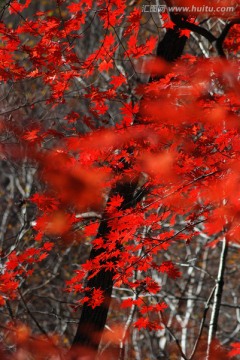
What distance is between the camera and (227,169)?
435 centimetres

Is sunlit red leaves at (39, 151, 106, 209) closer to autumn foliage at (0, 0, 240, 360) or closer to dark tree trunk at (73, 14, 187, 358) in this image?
autumn foliage at (0, 0, 240, 360)

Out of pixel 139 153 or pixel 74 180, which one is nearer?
pixel 139 153

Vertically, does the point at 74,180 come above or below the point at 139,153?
below

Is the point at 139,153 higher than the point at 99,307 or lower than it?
higher

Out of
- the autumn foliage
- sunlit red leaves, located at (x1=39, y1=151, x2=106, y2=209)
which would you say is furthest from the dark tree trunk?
sunlit red leaves, located at (x1=39, y1=151, x2=106, y2=209)

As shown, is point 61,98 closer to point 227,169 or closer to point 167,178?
point 167,178

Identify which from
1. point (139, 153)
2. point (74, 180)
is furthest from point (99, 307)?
point (139, 153)

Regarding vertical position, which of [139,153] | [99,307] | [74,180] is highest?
[139,153]

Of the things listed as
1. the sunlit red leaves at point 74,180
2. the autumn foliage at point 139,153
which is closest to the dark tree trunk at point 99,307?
the autumn foliage at point 139,153

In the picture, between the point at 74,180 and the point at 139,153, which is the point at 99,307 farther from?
the point at 139,153

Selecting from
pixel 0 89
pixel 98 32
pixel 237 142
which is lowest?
pixel 237 142

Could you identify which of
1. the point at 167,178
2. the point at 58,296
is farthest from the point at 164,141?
the point at 58,296

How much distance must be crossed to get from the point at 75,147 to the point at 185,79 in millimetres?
1240

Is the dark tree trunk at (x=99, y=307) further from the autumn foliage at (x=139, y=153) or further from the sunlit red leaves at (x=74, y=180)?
the sunlit red leaves at (x=74, y=180)
